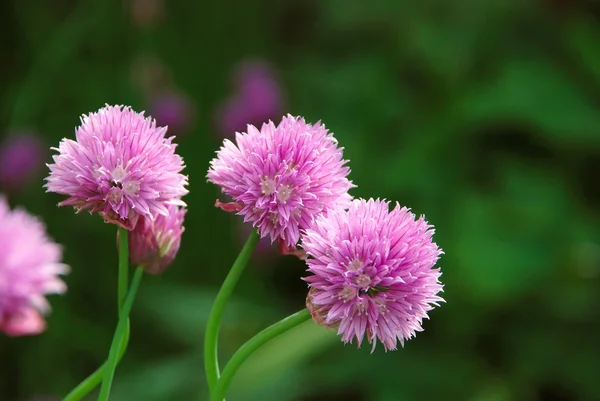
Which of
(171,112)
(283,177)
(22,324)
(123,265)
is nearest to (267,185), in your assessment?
(283,177)

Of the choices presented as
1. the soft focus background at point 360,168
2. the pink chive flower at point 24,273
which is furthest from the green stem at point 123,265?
the soft focus background at point 360,168

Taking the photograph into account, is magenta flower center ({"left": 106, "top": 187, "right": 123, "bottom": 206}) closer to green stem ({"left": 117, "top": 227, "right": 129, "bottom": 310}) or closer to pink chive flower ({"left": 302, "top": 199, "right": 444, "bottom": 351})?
green stem ({"left": 117, "top": 227, "right": 129, "bottom": 310})

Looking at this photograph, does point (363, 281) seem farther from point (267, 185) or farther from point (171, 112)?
point (171, 112)

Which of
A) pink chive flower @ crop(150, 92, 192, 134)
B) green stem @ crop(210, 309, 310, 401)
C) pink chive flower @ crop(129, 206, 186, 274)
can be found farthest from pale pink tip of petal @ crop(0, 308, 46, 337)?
pink chive flower @ crop(150, 92, 192, 134)

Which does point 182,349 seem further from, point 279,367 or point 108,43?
point 108,43

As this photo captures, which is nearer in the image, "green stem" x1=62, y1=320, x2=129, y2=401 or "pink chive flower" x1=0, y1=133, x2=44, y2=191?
"green stem" x1=62, y1=320, x2=129, y2=401

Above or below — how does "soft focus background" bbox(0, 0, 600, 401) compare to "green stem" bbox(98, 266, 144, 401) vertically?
above
